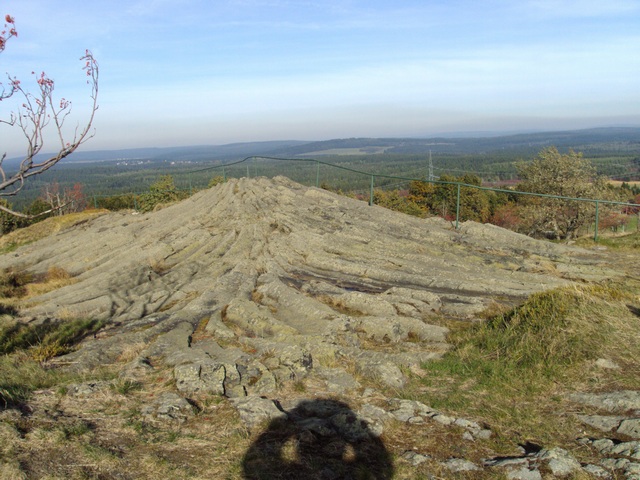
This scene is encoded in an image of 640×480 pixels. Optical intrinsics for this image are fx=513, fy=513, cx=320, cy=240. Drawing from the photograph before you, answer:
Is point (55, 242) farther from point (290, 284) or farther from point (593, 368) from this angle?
Answer: point (593, 368)

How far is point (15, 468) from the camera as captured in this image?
4355 millimetres

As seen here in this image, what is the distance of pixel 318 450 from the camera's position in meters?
5.11

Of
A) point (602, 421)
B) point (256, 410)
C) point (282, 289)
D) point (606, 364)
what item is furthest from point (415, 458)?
point (282, 289)

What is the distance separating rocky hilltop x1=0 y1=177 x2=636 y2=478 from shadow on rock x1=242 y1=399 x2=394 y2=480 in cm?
29

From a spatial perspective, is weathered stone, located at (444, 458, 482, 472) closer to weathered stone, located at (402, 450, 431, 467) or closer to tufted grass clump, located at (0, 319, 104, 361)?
weathered stone, located at (402, 450, 431, 467)

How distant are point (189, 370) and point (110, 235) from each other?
1284 centimetres

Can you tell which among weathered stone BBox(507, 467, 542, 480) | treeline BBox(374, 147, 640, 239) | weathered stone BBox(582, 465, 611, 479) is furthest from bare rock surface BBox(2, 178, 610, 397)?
treeline BBox(374, 147, 640, 239)

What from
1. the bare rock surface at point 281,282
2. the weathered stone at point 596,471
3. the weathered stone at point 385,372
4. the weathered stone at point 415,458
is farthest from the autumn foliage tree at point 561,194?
the weathered stone at point 415,458

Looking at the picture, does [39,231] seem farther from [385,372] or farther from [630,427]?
[630,427]

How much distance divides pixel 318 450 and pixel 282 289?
19.6 ft

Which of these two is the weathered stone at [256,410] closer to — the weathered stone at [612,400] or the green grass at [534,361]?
the green grass at [534,361]

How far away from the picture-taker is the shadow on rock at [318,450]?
470cm

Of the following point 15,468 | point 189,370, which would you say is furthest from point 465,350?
point 15,468

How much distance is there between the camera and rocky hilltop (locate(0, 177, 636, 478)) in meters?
6.99
